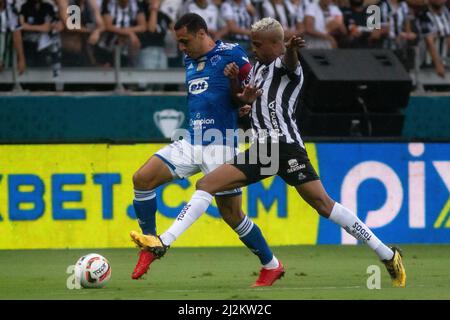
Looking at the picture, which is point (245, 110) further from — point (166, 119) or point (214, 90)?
point (166, 119)

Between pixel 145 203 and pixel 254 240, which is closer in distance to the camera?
pixel 254 240

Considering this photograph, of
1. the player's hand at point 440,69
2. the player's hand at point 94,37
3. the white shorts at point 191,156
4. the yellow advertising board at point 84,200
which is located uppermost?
the white shorts at point 191,156

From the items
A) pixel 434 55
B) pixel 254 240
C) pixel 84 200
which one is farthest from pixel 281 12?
pixel 254 240

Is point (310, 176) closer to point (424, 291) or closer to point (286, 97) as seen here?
point (286, 97)

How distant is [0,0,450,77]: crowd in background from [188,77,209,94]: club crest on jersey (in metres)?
6.72

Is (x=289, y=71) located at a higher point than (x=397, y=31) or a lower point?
higher

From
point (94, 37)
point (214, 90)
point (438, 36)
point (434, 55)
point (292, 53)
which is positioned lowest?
point (434, 55)

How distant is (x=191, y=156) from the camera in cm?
1055

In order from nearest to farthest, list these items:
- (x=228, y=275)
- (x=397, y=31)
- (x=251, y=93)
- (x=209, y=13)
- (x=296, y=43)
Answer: (x=296, y=43) < (x=251, y=93) < (x=228, y=275) < (x=209, y=13) < (x=397, y=31)

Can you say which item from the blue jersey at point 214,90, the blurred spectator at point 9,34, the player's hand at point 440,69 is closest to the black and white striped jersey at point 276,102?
the blue jersey at point 214,90

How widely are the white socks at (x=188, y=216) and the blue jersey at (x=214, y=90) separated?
912 millimetres

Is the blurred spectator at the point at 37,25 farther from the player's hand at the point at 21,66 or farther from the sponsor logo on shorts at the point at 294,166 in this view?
the sponsor logo on shorts at the point at 294,166

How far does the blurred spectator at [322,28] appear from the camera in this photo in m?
18.2

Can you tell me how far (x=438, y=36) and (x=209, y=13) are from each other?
12.0 ft
